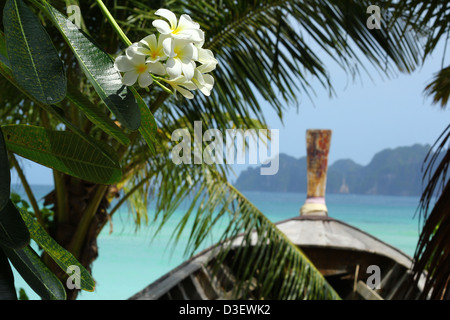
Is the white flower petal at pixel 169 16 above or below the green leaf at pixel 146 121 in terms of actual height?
above

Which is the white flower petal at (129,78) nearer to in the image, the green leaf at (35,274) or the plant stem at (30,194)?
the green leaf at (35,274)

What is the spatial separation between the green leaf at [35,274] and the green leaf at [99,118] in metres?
0.13

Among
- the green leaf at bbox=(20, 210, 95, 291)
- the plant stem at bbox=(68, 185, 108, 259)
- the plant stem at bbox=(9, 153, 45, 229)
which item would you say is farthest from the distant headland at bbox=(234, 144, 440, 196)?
the green leaf at bbox=(20, 210, 95, 291)

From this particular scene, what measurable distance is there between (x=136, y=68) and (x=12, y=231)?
0.45 ft

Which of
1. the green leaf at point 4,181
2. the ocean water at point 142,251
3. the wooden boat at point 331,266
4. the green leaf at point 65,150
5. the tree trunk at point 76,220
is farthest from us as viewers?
the ocean water at point 142,251

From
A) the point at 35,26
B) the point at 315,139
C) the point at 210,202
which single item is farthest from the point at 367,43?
the point at 315,139

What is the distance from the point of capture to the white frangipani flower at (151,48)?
0.32m

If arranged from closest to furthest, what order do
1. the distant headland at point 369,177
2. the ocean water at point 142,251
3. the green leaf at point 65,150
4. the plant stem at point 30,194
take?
the green leaf at point 65,150
the plant stem at point 30,194
the ocean water at point 142,251
the distant headland at point 369,177

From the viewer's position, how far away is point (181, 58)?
32 centimetres

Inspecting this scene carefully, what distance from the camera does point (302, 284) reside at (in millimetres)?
2137

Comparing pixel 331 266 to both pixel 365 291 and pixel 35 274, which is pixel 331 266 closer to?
pixel 365 291

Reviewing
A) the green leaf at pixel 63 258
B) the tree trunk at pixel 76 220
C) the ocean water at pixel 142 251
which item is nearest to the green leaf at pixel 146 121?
the green leaf at pixel 63 258
